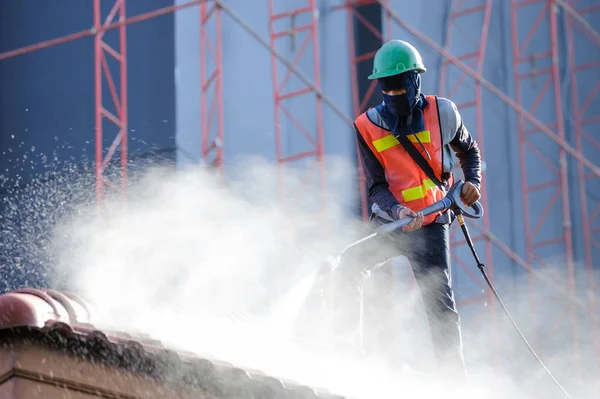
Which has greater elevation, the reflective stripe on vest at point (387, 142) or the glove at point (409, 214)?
the reflective stripe on vest at point (387, 142)

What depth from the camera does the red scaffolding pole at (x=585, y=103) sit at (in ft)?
61.1

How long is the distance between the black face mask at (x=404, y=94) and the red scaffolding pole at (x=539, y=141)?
11616 millimetres

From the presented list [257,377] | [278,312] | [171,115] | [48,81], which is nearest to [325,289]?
[278,312]

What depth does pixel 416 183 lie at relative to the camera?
6832 mm

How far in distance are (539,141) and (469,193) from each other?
13647 millimetres

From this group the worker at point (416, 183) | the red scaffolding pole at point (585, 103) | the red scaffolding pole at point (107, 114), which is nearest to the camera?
the worker at point (416, 183)

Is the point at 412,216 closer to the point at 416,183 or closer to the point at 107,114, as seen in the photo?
the point at 416,183

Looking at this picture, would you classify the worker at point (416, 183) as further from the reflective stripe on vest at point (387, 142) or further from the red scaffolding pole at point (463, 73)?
the red scaffolding pole at point (463, 73)

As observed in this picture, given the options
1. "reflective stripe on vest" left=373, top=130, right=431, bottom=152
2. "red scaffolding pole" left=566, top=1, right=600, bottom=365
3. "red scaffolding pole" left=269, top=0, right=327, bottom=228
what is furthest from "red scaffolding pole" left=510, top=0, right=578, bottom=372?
"reflective stripe on vest" left=373, top=130, right=431, bottom=152

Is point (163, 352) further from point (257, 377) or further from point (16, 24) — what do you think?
point (16, 24)

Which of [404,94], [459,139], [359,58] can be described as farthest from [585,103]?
[404,94]

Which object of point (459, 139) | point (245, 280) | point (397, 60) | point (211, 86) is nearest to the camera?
point (397, 60)

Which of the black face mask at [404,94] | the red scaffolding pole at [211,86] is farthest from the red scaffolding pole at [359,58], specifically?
the black face mask at [404,94]

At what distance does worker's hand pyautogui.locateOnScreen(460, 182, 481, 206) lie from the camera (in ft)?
21.9
